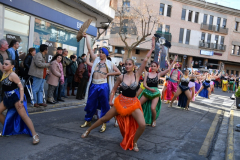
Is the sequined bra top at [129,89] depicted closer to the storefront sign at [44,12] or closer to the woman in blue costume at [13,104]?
the woman in blue costume at [13,104]

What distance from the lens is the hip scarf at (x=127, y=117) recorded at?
437 centimetres

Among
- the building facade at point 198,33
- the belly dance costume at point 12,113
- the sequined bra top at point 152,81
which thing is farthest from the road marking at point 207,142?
the building facade at point 198,33

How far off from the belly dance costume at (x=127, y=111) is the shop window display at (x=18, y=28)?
726cm

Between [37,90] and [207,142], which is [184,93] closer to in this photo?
[207,142]

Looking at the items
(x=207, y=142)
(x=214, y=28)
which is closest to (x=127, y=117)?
(x=207, y=142)

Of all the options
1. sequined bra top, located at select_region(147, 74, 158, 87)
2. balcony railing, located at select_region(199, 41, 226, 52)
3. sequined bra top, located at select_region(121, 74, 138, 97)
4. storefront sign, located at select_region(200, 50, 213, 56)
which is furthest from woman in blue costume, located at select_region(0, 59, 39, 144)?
storefront sign, located at select_region(200, 50, 213, 56)

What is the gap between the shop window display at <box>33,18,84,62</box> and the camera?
1159 centimetres

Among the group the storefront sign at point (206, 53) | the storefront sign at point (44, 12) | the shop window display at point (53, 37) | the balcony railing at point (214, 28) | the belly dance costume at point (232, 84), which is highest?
the balcony railing at point (214, 28)

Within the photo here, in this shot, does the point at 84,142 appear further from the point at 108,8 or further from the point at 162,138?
the point at 108,8

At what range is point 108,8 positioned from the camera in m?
16.2

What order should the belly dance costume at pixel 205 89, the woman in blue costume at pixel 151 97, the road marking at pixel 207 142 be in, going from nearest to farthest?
the road marking at pixel 207 142 → the woman in blue costume at pixel 151 97 → the belly dance costume at pixel 205 89

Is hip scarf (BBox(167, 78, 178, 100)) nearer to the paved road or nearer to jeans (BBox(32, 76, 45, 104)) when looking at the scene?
A: the paved road

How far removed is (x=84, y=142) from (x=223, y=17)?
45346mm

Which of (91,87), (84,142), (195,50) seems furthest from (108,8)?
(195,50)
